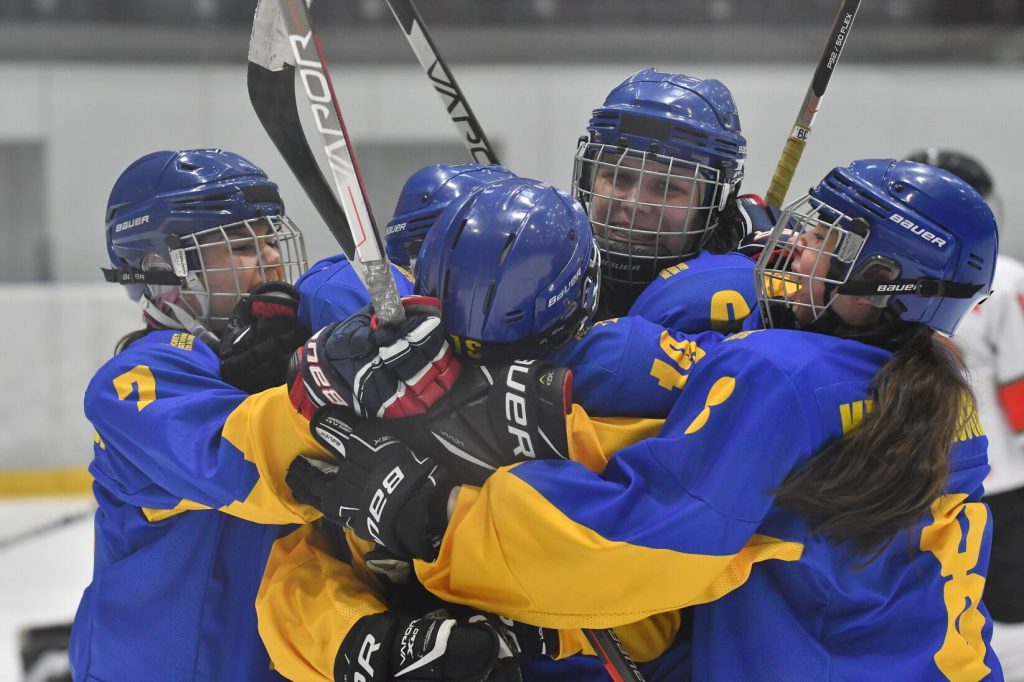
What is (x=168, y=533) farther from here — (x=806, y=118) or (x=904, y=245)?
(x=806, y=118)

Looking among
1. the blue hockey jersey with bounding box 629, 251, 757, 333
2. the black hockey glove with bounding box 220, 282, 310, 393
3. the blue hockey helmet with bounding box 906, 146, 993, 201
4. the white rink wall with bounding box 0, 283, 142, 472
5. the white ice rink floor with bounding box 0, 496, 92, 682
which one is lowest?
the white ice rink floor with bounding box 0, 496, 92, 682

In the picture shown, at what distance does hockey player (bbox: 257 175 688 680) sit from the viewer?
1.42 meters

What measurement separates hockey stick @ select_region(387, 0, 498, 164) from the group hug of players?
0.87 meters

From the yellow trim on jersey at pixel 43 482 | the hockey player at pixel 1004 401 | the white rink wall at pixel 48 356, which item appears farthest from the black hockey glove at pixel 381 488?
the yellow trim on jersey at pixel 43 482

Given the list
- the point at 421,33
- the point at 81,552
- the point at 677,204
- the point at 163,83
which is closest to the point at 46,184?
the point at 163,83

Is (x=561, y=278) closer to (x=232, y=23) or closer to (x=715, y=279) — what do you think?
(x=715, y=279)

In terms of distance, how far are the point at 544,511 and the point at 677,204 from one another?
0.81 meters

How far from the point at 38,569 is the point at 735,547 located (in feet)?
12.4

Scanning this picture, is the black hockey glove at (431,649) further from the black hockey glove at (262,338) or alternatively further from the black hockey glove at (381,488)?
the black hockey glove at (262,338)

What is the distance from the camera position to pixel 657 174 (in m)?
1.92

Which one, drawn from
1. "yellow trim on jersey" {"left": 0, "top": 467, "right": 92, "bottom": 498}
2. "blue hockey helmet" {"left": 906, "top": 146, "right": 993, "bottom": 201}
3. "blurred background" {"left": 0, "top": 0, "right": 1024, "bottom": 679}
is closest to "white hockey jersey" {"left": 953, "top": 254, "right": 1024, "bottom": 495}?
"blue hockey helmet" {"left": 906, "top": 146, "right": 993, "bottom": 201}

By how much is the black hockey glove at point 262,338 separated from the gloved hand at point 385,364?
393 millimetres

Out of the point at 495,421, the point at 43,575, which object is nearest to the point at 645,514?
the point at 495,421

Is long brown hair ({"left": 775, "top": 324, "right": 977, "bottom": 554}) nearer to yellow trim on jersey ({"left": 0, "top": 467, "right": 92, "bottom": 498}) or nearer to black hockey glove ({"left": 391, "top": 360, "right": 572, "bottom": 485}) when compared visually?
black hockey glove ({"left": 391, "top": 360, "right": 572, "bottom": 485})
